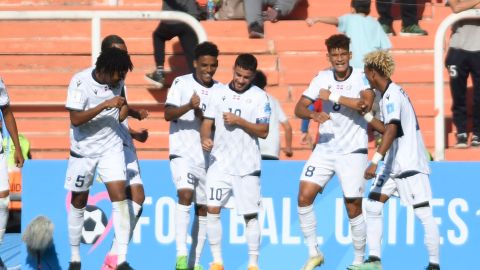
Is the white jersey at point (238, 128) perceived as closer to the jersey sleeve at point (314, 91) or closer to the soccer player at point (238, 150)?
the soccer player at point (238, 150)

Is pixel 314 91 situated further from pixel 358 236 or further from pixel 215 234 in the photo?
pixel 215 234

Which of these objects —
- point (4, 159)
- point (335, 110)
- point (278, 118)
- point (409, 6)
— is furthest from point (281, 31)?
point (4, 159)

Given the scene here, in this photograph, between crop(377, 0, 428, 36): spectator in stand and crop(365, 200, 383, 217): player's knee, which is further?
crop(377, 0, 428, 36): spectator in stand

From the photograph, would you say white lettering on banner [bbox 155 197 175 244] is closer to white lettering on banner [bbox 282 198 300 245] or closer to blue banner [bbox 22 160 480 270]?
blue banner [bbox 22 160 480 270]

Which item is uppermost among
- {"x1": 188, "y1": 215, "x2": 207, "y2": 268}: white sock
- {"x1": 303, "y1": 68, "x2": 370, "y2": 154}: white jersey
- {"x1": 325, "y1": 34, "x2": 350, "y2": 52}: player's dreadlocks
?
{"x1": 325, "y1": 34, "x2": 350, "y2": 52}: player's dreadlocks

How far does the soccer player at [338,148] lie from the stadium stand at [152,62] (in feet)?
5.90

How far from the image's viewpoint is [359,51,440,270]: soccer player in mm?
13281

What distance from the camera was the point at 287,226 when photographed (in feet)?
47.1

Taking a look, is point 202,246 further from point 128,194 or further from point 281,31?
point 281,31

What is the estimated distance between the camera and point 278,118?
14.7m

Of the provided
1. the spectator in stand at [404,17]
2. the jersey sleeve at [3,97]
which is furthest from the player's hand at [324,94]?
the spectator in stand at [404,17]

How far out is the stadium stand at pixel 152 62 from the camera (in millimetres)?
15541

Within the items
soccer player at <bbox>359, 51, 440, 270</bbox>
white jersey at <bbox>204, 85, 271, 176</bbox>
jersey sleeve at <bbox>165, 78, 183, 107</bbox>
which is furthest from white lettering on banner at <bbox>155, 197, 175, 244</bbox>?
soccer player at <bbox>359, 51, 440, 270</bbox>

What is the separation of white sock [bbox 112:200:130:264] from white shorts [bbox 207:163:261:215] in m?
0.78
